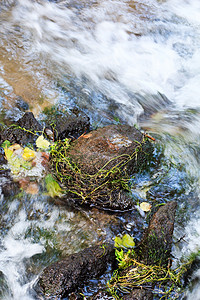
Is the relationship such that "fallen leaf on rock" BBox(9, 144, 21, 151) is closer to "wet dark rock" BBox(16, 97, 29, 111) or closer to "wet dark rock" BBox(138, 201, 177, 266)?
Result: "wet dark rock" BBox(16, 97, 29, 111)

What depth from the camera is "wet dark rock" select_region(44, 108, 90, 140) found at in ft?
14.0

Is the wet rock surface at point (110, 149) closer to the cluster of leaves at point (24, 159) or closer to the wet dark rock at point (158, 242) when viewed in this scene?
the cluster of leaves at point (24, 159)

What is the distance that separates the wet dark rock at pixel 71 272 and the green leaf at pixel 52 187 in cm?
94

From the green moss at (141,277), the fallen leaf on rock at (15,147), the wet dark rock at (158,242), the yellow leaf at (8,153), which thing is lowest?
the yellow leaf at (8,153)

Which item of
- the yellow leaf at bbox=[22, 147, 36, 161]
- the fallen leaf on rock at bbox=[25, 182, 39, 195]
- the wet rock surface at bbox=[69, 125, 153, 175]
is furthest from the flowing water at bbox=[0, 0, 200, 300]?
the yellow leaf at bbox=[22, 147, 36, 161]

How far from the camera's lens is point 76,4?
25.9 ft

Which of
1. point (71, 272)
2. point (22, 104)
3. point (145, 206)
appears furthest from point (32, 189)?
Answer: point (22, 104)

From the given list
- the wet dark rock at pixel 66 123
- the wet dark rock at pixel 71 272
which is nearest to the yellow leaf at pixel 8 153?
the wet dark rock at pixel 66 123

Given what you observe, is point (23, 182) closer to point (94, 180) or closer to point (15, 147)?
point (15, 147)

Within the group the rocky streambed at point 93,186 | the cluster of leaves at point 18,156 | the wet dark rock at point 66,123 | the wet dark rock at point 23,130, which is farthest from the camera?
the wet dark rock at point 66,123

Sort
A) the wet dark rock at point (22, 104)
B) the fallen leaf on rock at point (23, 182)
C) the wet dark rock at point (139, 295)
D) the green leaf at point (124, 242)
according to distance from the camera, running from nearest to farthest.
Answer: the wet dark rock at point (139, 295) < the green leaf at point (124, 242) < the fallen leaf on rock at point (23, 182) < the wet dark rock at point (22, 104)

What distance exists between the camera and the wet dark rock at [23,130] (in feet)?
13.4

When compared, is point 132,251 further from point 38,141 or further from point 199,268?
point 38,141

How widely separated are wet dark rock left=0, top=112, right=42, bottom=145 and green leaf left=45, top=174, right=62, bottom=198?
24.5 inches
